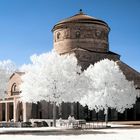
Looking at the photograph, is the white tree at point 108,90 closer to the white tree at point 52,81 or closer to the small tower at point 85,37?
the white tree at point 52,81

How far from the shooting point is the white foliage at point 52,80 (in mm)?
45312

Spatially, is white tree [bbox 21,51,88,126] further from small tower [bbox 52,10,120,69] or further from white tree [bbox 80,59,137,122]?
small tower [bbox 52,10,120,69]

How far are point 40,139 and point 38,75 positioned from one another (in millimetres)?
20242

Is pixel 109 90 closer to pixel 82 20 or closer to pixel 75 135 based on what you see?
pixel 82 20

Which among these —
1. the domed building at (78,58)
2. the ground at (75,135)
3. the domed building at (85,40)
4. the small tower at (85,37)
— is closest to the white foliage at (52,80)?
the domed building at (78,58)

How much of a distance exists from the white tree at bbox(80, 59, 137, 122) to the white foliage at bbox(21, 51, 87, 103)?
3497mm

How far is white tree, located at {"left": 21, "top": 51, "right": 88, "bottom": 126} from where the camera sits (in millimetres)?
45312

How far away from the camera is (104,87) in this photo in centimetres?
5109

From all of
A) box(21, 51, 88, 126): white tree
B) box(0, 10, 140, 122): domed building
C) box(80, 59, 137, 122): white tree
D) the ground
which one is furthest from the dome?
the ground

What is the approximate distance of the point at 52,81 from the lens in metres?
45.3

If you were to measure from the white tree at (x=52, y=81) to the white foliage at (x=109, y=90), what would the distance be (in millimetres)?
3426

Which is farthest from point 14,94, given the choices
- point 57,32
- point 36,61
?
point 36,61

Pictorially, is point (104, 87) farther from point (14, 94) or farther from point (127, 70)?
point (14, 94)

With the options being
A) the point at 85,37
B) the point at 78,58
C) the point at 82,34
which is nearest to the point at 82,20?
the point at 82,34
